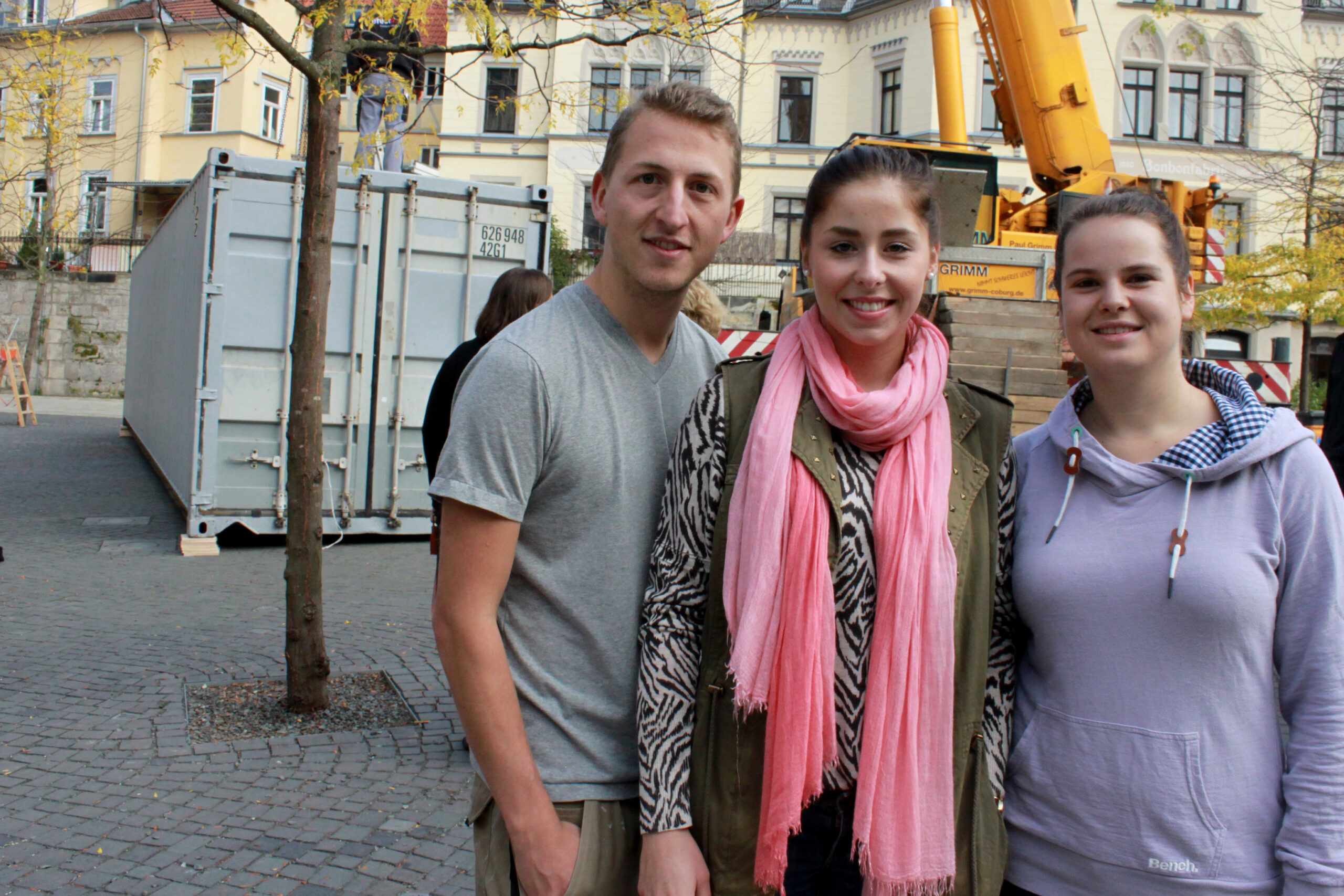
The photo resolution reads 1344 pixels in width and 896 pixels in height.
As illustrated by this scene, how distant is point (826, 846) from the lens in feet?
6.02

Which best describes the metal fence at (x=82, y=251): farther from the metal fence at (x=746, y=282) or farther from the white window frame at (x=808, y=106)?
the white window frame at (x=808, y=106)

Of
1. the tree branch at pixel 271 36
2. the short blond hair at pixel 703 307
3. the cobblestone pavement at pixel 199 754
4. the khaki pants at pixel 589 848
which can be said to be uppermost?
the tree branch at pixel 271 36

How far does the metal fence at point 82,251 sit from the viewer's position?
A: 31.7 meters

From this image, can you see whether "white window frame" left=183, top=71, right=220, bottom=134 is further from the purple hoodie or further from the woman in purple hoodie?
the purple hoodie

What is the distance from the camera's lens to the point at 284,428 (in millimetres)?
8977

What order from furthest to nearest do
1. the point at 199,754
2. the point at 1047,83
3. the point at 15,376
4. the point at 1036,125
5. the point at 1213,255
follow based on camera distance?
the point at 15,376, the point at 1213,255, the point at 1036,125, the point at 1047,83, the point at 199,754

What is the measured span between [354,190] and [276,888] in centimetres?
694

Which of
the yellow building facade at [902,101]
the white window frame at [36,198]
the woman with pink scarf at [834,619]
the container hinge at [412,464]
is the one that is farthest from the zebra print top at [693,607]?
the white window frame at [36,198]

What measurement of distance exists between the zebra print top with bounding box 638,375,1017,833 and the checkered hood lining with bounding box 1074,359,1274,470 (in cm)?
52

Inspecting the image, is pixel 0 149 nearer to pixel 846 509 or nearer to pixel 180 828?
pixel 180 828

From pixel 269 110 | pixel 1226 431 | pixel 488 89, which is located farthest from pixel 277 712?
pixel 269 110

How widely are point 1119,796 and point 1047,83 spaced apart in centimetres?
1085

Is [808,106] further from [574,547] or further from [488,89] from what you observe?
[574,547]

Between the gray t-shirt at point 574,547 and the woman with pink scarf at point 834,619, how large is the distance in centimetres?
7
